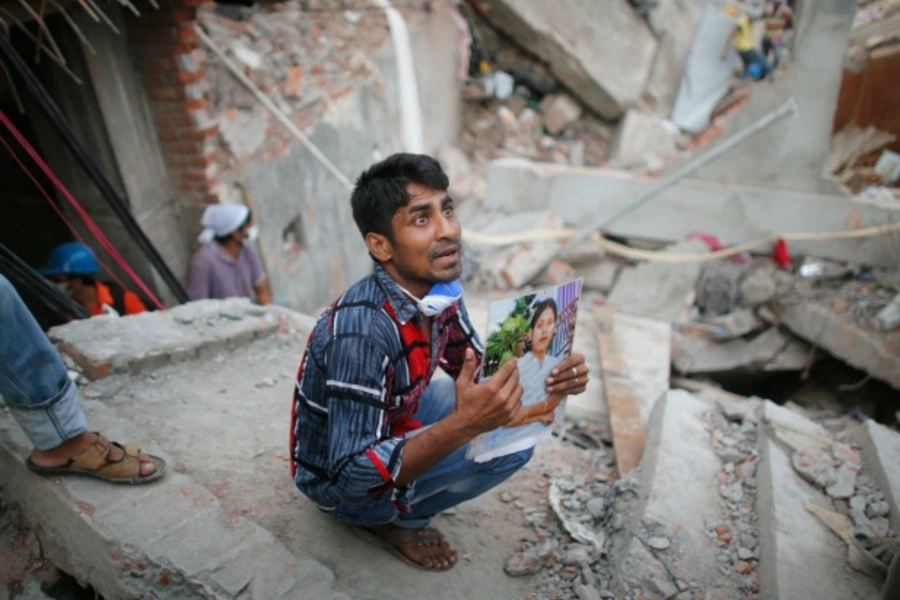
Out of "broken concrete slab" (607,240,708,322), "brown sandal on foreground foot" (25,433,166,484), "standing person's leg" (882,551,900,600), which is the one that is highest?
"brown sandal on foreground foot" (25,433,166,484)

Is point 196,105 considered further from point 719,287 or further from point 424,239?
point 719,287

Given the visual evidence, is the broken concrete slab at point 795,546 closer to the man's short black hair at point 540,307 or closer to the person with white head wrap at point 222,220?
the man's short black hair at point 540,307

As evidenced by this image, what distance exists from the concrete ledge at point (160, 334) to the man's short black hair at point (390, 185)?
5.67 ft

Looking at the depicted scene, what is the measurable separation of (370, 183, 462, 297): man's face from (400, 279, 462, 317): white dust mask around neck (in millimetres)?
36

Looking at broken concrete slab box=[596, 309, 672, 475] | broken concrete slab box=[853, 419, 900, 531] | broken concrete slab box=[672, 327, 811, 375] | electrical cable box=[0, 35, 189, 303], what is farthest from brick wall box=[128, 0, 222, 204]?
broken concrete slab box=[672, 327, 811, 375]

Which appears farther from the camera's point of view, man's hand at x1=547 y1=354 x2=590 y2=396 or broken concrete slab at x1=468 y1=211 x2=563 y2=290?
broken concrete slab at x1=468 y1=211 x2=563 y2=290

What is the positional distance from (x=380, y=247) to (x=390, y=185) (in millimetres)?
209

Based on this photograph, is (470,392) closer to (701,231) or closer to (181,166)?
(181,166)

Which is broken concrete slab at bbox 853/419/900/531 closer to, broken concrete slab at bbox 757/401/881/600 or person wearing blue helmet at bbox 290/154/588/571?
broken concrete slab at bbox 757/401/881/600

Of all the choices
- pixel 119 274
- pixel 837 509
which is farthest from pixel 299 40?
pixel 837 509

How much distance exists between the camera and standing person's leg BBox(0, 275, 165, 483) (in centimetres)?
191

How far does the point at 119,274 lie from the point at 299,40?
303 cm

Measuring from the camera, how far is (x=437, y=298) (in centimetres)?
200

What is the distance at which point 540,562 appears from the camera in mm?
2453
